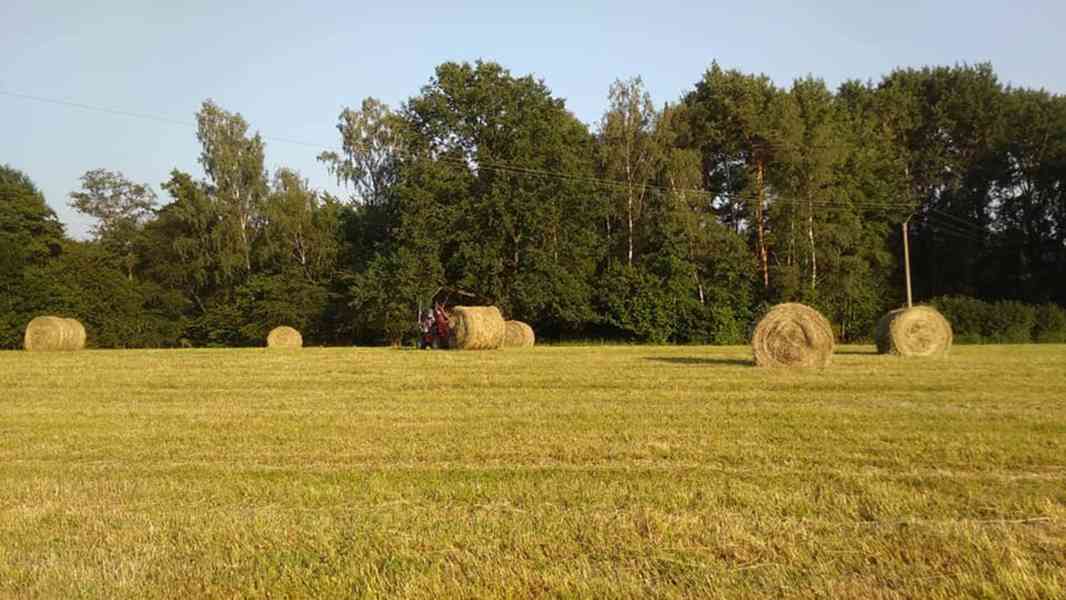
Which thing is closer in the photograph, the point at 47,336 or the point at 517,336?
the point at 47,336

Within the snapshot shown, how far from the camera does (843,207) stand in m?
45.7

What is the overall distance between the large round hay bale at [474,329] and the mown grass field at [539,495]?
599 inches

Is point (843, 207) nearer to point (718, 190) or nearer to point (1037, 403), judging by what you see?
point (718, 190)

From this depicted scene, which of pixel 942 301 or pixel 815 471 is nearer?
pixel 815 471

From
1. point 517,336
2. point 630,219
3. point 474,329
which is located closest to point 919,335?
point 474,329

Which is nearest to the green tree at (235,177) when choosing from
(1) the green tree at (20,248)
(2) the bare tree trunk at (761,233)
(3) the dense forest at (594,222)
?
(3) the dense forest at (594,222)

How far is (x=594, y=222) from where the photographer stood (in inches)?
1864

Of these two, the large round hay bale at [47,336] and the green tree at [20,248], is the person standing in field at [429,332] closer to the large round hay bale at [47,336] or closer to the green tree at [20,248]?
the large round hay bale at [47,336]

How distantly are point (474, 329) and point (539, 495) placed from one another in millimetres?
22544

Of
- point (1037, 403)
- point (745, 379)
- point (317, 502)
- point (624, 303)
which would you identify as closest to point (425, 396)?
point (745, 379)

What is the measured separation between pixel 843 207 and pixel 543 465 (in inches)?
1637

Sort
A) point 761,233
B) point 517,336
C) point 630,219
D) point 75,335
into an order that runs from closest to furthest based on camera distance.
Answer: point 75,335 < point 517,336 < point 761,233 < point 630,219

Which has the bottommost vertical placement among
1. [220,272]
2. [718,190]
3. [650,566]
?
[650,566]

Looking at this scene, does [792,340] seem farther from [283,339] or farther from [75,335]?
[75,335]
